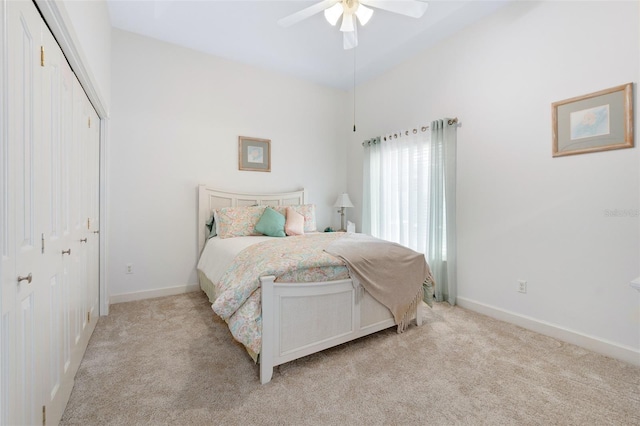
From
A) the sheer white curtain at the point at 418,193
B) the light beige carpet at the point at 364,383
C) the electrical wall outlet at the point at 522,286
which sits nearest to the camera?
the light beige carpet at the point at 364,383

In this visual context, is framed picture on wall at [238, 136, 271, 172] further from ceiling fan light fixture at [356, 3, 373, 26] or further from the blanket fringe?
the blanket fringe

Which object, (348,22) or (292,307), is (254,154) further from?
(292,307)

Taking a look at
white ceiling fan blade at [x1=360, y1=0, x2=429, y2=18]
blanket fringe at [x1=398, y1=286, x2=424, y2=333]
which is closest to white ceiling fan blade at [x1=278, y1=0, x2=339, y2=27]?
white ceiling fan blade at [x1=360, y1=0, x2=429, y2=18]

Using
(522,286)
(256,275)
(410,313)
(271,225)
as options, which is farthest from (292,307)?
(522,286)

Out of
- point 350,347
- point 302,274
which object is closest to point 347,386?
point 350,347

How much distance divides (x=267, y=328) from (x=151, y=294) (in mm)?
2202

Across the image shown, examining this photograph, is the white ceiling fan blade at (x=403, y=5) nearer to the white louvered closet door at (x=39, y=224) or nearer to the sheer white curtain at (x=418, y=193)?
the sheer white curtain at (x=418, y=193)

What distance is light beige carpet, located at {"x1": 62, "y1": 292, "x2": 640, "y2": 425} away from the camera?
4.81ft

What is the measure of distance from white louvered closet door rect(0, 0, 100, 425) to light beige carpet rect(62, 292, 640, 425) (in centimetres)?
32

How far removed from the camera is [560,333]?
230 centimetres

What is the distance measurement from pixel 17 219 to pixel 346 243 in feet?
6.22

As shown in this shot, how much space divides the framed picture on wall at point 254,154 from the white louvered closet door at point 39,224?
6.36 ft

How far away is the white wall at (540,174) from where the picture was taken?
2.03m

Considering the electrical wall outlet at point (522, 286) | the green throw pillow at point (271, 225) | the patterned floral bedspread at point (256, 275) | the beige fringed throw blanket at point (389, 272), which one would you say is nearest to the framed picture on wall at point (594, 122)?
the electrical wall outlet at point (522, 286)
